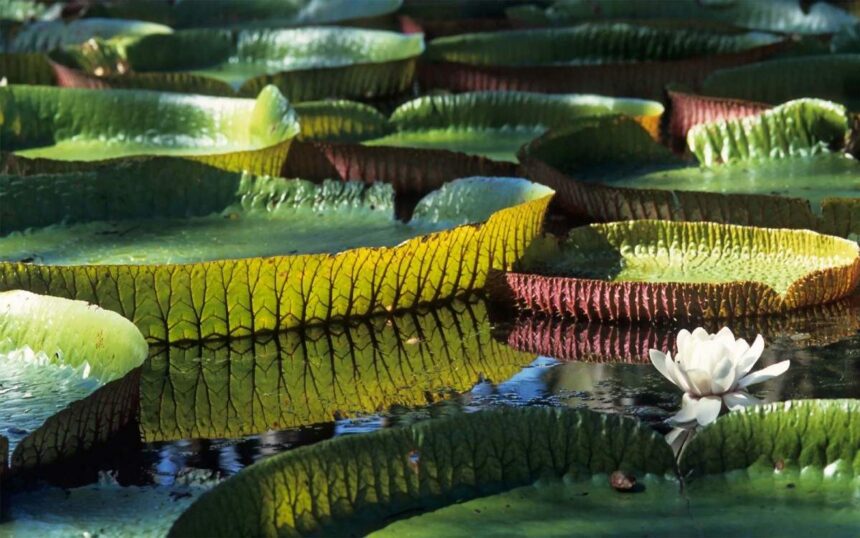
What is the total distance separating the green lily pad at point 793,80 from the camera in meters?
5.63

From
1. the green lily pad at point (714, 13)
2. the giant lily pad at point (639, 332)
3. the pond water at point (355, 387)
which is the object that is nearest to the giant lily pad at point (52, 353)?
the pond water at point (355, 387)

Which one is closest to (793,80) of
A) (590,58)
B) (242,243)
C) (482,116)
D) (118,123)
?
(482,116)

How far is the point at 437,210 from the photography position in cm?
380

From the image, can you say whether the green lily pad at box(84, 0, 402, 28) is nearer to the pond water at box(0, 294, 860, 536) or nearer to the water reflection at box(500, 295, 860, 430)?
the pond water at box(0, 294, 860, 536)

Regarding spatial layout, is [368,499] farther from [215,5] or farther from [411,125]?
[215,5]

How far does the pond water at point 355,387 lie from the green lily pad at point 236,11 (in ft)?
15.8

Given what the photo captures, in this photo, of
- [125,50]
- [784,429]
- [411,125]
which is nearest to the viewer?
[784,429]

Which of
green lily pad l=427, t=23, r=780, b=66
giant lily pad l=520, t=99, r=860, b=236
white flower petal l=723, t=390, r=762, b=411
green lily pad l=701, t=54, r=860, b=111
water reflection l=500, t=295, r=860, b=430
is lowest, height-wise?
water reflection l=500, t=295, r=860, b=430

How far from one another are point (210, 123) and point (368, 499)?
9.55 ft

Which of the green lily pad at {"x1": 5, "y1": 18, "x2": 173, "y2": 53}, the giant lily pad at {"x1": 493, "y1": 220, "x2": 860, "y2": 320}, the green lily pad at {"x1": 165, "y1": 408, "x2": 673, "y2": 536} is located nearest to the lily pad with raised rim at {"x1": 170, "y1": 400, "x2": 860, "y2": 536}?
the green lily pad at {"x1": 165, "y1": 408, "x2": 673, "y2": 536}

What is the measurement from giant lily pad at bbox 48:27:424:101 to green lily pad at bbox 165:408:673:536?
3763 mm

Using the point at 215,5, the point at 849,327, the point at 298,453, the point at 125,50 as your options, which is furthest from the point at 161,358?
the point at 215,5

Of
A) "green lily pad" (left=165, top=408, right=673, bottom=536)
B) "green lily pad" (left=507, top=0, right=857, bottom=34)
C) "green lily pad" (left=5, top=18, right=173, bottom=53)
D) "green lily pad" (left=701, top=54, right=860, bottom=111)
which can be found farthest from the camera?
"green lily pad" (left=507, top=0, right=857, bottom=34)

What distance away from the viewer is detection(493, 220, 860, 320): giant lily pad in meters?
3.21
